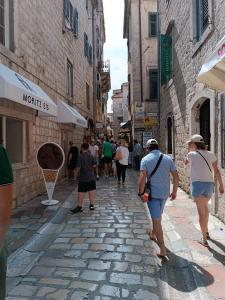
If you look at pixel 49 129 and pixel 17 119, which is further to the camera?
pixel 49 129

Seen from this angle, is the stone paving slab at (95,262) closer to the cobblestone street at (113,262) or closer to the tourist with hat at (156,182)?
the cobblestone street at (113,262)

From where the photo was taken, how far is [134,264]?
484 cm

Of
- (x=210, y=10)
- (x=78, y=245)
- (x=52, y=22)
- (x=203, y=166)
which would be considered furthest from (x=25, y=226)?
(x=52, y=22)

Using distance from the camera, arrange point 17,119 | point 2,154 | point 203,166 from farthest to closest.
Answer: point 17,119
point 203,166
point 2,154

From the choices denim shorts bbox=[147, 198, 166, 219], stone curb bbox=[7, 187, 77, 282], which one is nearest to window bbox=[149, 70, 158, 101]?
stone curb bbox=[7, 187, 77, 282]

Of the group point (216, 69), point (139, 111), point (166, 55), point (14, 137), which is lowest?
point (14, 137)

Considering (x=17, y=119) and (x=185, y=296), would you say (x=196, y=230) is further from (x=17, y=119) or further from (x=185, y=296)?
(x=17, y=119)

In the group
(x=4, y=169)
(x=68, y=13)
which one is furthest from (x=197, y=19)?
(x=4, y=169)

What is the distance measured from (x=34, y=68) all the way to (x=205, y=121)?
4768 mm

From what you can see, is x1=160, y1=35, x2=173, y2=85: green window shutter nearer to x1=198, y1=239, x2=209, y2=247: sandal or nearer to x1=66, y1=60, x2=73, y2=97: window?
x1=66, y1=60, x2=73, y2=97: window

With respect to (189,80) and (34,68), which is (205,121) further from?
(34,68)

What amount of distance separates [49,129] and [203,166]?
732 centimetres

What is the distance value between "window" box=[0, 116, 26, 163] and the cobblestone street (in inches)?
79.1

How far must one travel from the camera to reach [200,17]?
29.1 ft
